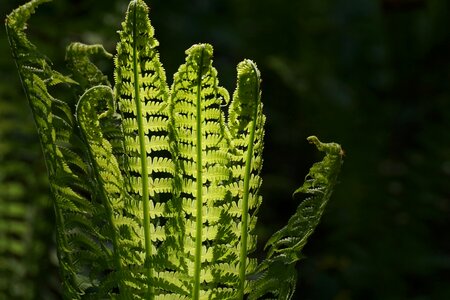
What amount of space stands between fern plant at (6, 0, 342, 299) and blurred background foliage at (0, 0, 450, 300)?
1.38 metres

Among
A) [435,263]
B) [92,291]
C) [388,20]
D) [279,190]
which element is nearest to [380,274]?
[435,263]

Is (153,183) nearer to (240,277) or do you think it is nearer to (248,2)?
(240,277)

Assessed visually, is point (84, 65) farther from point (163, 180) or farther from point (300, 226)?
point (300, 226)

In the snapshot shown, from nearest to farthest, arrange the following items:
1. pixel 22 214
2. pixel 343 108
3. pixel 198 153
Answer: pixel 198 153 → pixel 22 214 → pixel 343 108

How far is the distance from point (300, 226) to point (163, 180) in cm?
16

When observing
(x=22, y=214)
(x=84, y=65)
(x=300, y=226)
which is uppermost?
Answer: (x=84, y=65)

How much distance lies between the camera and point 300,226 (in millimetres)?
821

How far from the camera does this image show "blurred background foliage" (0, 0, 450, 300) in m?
2.62

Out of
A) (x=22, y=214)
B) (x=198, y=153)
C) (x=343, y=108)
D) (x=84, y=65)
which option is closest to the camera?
(x=198, y=153)

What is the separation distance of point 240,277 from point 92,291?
191 millimetres

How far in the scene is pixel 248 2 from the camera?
3602 mm

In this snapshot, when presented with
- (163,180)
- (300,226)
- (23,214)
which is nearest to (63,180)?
(163,180)

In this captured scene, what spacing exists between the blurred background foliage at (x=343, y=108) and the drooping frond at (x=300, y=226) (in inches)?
56.5

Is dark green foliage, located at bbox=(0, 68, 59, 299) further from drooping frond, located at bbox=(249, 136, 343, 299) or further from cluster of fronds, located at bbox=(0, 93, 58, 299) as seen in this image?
drooping frond, located at bbox=(249, 136, 343, 299)
